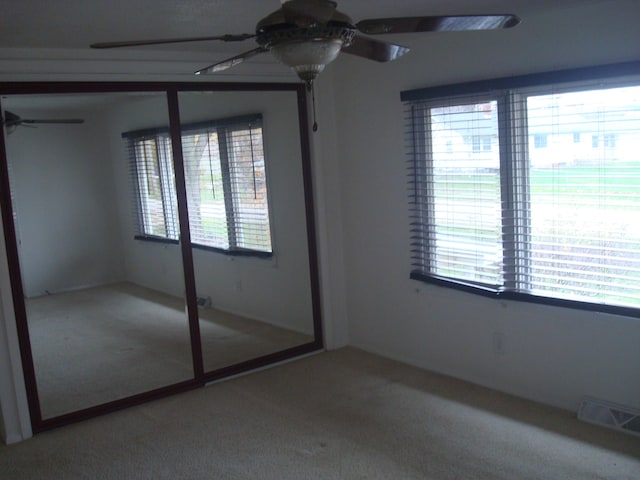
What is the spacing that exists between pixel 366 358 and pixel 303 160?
5.16ft

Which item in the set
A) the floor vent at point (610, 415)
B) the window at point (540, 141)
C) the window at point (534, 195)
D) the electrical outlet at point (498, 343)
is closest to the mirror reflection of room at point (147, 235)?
the window at point (534, 195)

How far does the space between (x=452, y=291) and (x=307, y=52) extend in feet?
7.99

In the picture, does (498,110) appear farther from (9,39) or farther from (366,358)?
(9,39)

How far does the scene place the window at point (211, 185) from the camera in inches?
155

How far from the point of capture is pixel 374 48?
225 centimetres

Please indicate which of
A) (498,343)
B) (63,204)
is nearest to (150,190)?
(63,204)

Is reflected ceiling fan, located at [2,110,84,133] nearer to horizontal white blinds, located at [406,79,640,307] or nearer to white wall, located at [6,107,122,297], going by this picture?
white wall, located at [6,107,122,297]

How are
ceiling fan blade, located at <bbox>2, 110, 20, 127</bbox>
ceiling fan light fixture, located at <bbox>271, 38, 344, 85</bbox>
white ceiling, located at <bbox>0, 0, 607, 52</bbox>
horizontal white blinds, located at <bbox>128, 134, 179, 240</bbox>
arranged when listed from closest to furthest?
ceiling fan light fixture, located at <bbox>271, 38, 344, 85</bbox> → white ceiling, located at <bbox>0, 0, 607, 52</bbox> → ceiling fan blade, located at <bbox>2, 110, 20, 127</bbox> → horizontal white blinds, located at <bbox>128, 134, 179, 240</bbox>

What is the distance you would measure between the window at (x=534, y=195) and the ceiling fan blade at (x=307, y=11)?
1.86 meters

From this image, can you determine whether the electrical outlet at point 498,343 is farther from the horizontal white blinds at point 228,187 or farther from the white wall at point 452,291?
A: the horizontal white blinds at point 228,187

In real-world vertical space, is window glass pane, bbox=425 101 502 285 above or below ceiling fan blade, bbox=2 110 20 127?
below

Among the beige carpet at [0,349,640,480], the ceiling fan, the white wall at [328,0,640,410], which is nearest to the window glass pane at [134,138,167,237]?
the beige carpet at [0,349,640,480]

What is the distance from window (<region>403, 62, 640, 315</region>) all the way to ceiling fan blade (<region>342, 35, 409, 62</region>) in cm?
127

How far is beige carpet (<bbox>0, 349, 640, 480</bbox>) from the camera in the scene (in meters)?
2.94
